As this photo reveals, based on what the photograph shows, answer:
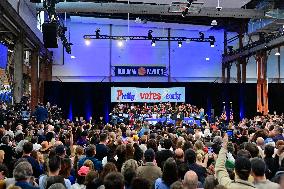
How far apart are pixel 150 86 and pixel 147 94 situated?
0.50 metres

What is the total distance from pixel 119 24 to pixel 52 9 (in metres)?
12.9

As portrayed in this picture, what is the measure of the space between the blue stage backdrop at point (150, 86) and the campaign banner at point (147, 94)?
243 mm

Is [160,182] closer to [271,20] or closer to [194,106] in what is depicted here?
[271,20]

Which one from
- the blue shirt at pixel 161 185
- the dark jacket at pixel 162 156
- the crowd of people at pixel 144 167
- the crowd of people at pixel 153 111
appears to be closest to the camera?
the crowd of people at pixel 144 167

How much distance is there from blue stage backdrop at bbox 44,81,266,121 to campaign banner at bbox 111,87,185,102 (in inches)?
9.6

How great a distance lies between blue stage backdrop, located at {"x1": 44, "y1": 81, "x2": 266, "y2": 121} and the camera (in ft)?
83.8

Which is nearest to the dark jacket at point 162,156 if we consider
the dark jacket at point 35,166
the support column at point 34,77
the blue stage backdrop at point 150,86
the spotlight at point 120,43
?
the dark jacket at point 35,166

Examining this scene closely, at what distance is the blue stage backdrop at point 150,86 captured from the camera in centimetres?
2553

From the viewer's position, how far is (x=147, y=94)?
25.6 m

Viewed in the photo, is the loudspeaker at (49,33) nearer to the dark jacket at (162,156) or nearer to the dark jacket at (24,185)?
the dark jacket at (162,156)

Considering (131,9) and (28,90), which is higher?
(131,9)

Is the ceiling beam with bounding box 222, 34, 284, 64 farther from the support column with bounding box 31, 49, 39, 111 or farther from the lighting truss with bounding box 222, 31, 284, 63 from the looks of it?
the support column with bounding box 31, 49, 39, 111

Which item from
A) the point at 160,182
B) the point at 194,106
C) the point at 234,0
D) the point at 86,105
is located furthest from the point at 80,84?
the point at 160,182

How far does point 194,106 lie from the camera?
2481 centimetres
